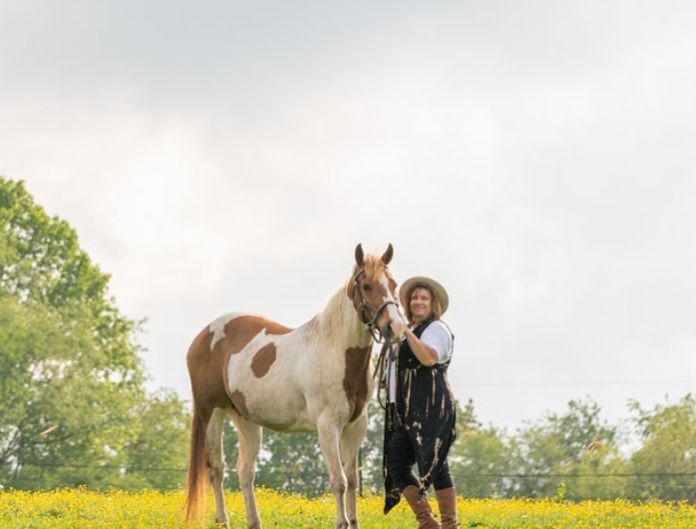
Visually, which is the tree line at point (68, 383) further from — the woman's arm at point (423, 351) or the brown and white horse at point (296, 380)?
the woman's arm at point (423, 351)

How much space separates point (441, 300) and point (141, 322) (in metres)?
44.1

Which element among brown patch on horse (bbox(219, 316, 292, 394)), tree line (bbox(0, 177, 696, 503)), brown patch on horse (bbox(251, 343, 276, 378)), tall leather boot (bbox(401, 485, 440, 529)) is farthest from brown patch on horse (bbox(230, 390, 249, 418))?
tree line (bbox(0, 177, 696, 503))

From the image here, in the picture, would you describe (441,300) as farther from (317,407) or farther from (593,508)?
(593,508)

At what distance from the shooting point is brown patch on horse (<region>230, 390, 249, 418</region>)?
12.9 m

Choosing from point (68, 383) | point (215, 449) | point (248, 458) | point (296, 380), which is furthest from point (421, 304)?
point (68, 383)

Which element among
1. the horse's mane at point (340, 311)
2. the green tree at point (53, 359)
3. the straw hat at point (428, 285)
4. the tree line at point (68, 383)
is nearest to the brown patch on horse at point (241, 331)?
the horse's mane at point (340, 311)

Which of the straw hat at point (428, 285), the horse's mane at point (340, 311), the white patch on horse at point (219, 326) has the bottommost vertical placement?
the straw hat at point (428, 285)

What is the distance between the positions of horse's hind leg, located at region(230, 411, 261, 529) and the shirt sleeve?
4407mm

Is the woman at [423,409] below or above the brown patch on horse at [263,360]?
below

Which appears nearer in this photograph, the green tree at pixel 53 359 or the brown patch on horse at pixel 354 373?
the brown patch on horse at pixel 354 373

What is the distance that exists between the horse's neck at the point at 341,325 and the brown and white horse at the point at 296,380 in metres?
0.01

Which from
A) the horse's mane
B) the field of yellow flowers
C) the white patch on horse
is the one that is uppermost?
the white patch on horse

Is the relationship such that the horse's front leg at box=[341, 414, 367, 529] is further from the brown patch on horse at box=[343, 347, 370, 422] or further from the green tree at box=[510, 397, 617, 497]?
the green tree at box=[510, 397, 617, 497]

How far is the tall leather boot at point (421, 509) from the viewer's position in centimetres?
945
